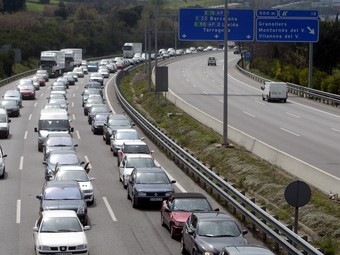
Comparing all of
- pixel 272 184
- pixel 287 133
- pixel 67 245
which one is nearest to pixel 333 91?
pixel 287 133

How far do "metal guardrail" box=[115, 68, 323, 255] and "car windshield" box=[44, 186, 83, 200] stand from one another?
4596mm

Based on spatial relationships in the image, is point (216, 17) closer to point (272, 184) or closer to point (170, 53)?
point (272, 184)

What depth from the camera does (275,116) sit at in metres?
55.2

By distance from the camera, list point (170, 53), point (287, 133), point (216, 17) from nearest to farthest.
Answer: point (287, 133)
point (216, 17)
point (170, 53)

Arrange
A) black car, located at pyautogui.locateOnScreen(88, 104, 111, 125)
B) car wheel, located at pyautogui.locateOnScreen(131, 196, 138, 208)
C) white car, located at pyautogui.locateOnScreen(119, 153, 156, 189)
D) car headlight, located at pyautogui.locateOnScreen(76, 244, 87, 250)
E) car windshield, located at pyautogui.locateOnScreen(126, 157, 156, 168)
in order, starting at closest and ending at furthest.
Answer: car headlight, located at pyautogui.locateOnScreen(76, 244, 87, 250)
car wheel, located at pyautogui.locateOnScreen(131, 196, 138, 208)
white car, located at pyautogui.locateOnScreen(119, 153, 156, 189)
car windshield, located at pyautogui.locateOnScreen(126, 157, 156, 168)
black car, located at pyautogui.locateOnScreen(88, 104, 111, 125)

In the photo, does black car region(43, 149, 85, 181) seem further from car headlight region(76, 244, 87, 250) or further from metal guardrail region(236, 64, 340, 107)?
metal guardrail region(236, 64, 340, 107)

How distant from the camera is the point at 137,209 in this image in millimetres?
27375

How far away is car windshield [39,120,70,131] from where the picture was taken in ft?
144

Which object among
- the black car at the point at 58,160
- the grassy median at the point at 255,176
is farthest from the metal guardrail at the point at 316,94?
the black car at the point at 58,160

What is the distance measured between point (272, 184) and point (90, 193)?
603cm

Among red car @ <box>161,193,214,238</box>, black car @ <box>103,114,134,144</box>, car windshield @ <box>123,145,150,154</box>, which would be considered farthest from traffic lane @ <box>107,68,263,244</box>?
black car @ <box>103,114,134,144</box>

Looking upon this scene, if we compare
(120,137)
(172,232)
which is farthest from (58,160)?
(172,232)

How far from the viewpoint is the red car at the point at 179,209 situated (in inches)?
897

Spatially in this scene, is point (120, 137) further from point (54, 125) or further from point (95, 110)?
point (95, 110)
